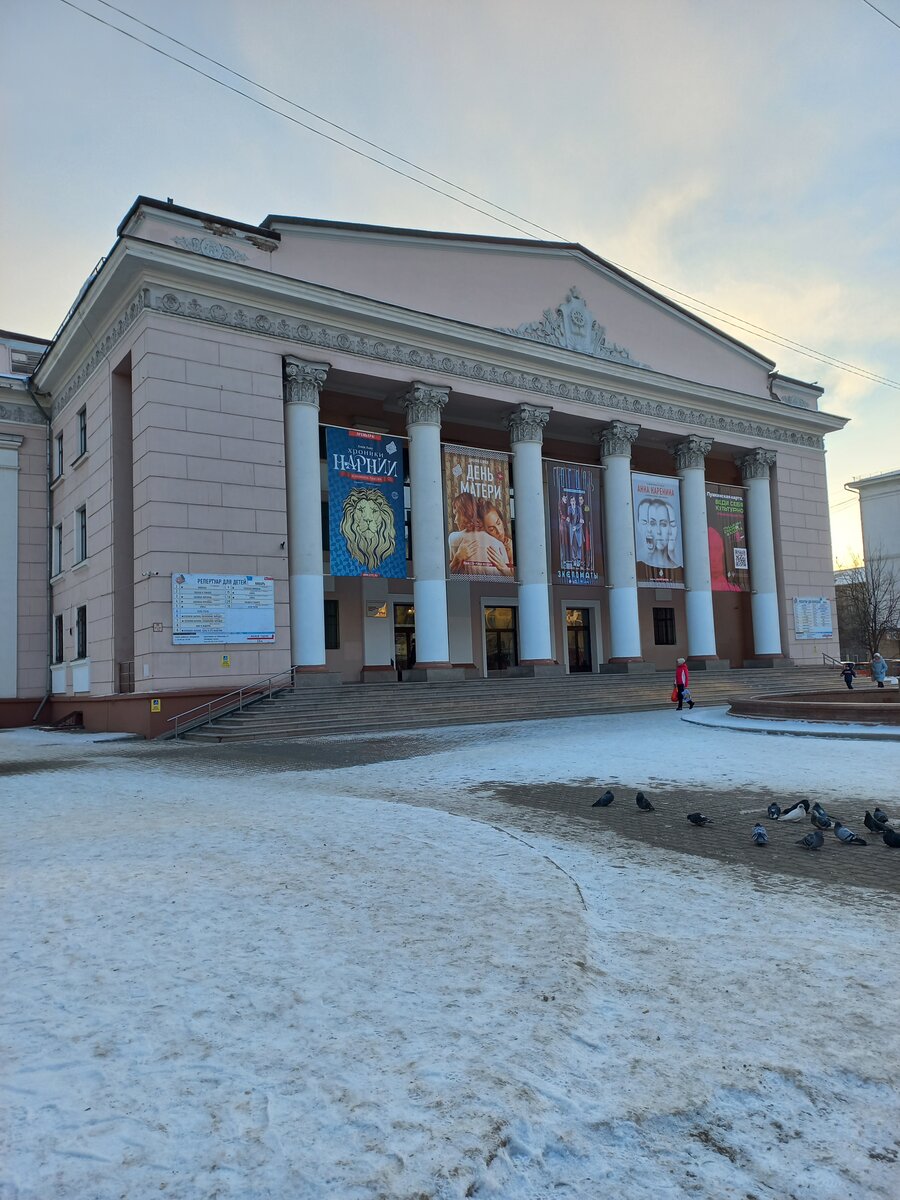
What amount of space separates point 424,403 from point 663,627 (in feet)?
57.0

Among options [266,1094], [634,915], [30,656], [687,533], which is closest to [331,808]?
[634,915]

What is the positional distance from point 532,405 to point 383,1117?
27.2 metres

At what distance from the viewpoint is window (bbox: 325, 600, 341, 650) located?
28.7 m

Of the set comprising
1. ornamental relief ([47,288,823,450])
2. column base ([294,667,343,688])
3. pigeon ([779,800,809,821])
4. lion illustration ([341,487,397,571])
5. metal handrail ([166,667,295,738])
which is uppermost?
ornamental relief ([47,288,823,450])

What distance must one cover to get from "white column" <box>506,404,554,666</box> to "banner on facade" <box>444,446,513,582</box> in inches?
21.9

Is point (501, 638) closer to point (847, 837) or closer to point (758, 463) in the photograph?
point (758, 463)

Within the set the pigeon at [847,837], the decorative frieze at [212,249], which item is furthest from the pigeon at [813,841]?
the decorative frieze at [212,249]

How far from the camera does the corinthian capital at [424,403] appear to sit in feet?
84.6

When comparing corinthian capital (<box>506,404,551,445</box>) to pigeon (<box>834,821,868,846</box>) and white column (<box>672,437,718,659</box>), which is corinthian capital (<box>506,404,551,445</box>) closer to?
white column (<box>672,437,718,659</box>)

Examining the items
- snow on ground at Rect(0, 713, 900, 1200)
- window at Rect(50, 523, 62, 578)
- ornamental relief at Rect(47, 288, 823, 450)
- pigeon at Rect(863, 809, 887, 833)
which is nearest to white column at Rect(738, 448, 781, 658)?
ornamental relief at Rect(47, 288, 823, 450)

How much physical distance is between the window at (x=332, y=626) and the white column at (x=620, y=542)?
32.3 feet

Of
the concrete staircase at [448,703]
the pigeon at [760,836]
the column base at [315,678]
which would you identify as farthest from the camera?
the column base at [315,678]

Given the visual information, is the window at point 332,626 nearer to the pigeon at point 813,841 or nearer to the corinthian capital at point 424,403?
the corinthian capital at point 424,403

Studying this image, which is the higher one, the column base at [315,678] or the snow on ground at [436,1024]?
the column base at [315,678]
